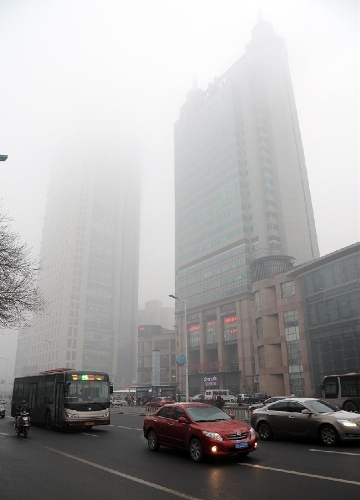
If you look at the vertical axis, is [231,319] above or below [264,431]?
above

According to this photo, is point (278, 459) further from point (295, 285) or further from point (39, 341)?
point (39, 341)

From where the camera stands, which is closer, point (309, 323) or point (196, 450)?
point (196, 450)

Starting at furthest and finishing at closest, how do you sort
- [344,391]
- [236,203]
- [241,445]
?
1. [236,203]
2. [344,391]
3. [241,445]

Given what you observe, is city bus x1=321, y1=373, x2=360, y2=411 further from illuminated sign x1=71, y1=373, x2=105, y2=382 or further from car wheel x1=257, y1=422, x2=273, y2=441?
illuminated sign x1=71, y1=373, x2=105, y2=382

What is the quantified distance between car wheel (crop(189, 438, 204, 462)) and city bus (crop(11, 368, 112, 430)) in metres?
9.72

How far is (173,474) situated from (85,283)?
155216 millimetres

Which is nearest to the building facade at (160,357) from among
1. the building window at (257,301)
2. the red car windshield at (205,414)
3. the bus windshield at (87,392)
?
the building window at (257,301)

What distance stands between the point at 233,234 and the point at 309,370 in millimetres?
51001

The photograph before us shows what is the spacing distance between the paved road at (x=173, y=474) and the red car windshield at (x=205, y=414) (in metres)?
1.05

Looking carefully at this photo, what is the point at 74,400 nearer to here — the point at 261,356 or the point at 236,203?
the point at 261,356

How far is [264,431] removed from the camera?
1433 cm

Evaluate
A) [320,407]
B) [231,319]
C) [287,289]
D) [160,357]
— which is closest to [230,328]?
[231,319]

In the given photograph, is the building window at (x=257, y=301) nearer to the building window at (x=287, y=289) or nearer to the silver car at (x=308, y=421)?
the building window at (x=287, y=289)

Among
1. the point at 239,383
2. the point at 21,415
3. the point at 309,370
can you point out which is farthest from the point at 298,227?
the point at 21,415
